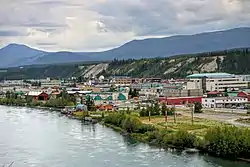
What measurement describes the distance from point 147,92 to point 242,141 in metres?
21.7

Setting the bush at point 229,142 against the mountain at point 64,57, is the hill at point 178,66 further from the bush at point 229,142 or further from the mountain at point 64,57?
the mountain at point 64,57

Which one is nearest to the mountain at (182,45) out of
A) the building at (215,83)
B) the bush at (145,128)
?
the building at (215,83)

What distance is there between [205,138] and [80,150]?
122 inches

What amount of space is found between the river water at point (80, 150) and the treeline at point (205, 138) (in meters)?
0.37

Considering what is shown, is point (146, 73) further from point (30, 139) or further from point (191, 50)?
point (191, 50)

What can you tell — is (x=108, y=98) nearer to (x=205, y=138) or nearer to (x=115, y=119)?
(x=115, y=119)

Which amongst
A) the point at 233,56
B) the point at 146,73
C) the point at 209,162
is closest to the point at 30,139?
the point at 209,162

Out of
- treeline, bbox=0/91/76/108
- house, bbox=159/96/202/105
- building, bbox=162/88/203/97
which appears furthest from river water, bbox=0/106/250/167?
building, bbox=162/88/203/97

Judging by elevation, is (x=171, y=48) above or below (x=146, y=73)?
above

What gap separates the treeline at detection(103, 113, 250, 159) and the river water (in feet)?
1.20

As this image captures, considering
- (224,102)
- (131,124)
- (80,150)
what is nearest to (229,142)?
(80,150)

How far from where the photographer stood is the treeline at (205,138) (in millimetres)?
11500

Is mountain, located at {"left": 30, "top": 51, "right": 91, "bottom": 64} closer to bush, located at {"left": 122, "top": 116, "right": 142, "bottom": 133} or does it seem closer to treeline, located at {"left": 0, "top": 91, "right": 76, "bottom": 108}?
treeline, located at {"left": 0, "top": 91, "right": 76, "bottom": 108}

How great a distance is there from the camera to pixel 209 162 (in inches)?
446
